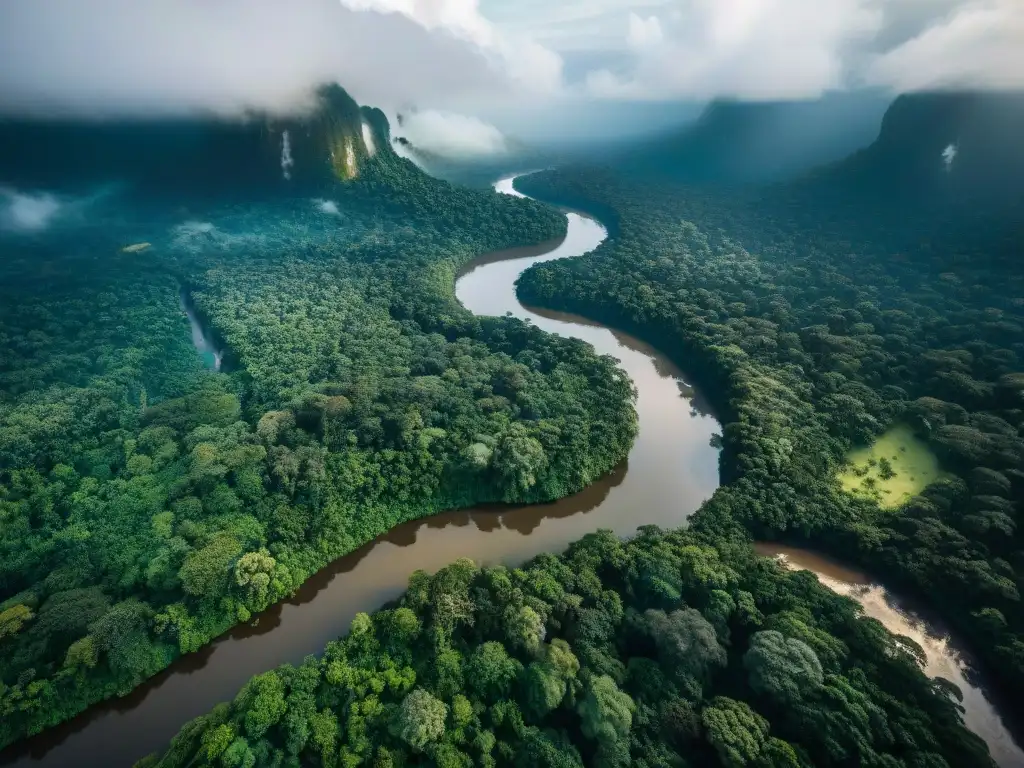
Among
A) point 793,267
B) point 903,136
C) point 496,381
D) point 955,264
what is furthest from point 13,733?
point 903,136

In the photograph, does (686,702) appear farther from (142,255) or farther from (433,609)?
(142,255)

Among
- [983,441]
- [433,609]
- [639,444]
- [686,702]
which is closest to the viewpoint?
[686,702]

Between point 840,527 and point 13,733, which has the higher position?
point 840,527

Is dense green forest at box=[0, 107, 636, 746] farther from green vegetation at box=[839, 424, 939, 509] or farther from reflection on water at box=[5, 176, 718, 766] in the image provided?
green vegetation at box=[839, 424, 939, 509]

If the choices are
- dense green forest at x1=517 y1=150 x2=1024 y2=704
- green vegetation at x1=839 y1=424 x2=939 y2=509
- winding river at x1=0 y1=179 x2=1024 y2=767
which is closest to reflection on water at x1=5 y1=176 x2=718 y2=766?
winding river at x1=0 y1=179 x2=1024 y2=767

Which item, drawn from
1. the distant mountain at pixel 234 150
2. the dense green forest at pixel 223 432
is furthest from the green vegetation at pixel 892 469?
the distant mountain at pixel 234 150

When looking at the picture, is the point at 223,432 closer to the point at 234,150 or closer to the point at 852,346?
the point at 852,346

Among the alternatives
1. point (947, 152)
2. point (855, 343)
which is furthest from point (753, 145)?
point (855, 343)
